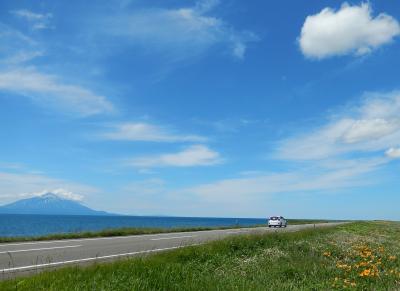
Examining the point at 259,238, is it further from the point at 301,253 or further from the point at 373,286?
the point at 373,286

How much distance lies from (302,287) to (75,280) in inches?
167

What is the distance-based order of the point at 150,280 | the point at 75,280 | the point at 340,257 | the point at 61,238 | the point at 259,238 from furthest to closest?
1. the point at 61,238
2. the point at 259,238
3. the point at 340,257
4. the point at 150,280
5. the point at 75,280

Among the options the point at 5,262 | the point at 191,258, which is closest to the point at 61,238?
the point at 5,262

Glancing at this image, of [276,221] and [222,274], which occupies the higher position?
[276,221]

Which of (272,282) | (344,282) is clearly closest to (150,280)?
(272,282)

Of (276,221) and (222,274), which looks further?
(276,221)

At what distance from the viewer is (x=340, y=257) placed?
14219mm

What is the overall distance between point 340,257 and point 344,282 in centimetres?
506

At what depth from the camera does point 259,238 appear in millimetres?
17984

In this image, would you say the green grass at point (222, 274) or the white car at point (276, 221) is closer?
the green grass at point (222, 274)

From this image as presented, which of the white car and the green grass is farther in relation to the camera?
the white car

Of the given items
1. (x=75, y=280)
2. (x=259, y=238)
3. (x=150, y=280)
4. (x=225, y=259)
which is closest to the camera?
(x=75, y=280)

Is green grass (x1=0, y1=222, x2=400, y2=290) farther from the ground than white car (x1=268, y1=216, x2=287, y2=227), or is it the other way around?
white car (x1=268, y1=216, x2=287, y2=227)

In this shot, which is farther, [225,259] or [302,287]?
[225,259]
